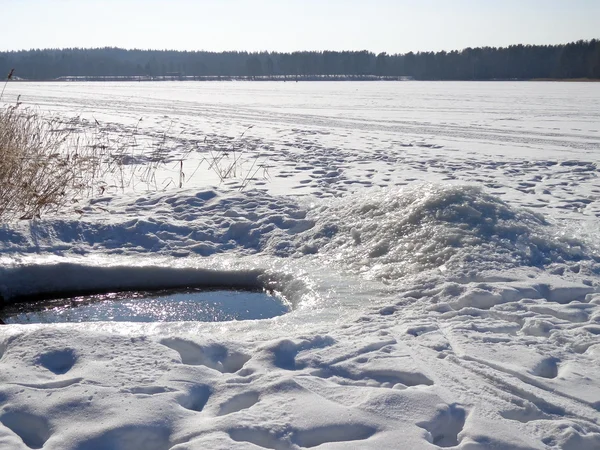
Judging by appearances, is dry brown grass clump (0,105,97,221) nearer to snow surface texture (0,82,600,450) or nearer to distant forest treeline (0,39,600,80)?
snow surface texture (0,82,600,450)

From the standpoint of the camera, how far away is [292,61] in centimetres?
9594

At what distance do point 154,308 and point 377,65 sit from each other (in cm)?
8856

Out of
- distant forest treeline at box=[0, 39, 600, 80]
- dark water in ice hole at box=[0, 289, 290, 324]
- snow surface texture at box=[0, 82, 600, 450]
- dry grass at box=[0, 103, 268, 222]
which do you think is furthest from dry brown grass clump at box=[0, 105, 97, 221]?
distant forest treeline at box=[0, 39, 600, 80]

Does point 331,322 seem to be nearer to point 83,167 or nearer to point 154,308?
point 154,308

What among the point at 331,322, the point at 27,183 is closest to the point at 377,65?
the point at 27,183

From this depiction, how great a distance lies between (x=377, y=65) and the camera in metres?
89.3

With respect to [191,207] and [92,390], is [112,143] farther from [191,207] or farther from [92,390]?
[92,390]

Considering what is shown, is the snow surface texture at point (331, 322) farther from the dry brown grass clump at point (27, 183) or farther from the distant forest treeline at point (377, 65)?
the distant forest treeline at point (377, 65)

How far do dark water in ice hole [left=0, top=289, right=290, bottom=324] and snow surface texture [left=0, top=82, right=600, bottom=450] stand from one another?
242 mm

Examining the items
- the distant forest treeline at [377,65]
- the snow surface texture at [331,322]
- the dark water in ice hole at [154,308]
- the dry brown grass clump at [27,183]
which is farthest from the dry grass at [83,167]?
the distant forest treeline at [377,65]

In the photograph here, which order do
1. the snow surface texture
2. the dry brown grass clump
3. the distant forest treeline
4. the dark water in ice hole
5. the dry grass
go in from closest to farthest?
1. the snow surface texture
2. the dark water in ice hole
3. the dry brown grass clump
4. the dry grass
5. the distant forest treeline

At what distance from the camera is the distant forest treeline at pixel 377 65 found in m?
74.9

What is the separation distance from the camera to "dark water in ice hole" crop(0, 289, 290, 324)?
4.96 m

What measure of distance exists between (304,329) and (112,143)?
994cm
